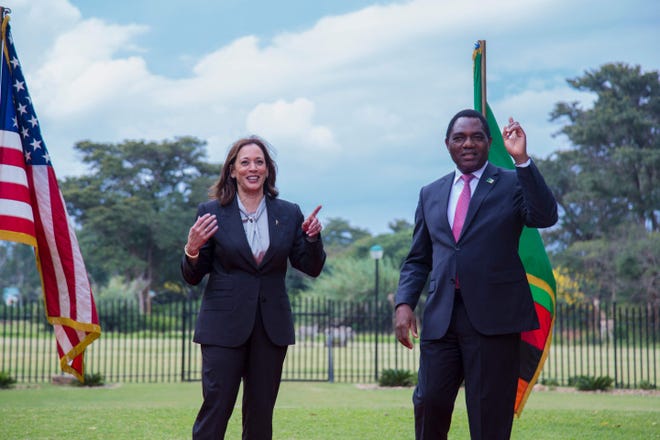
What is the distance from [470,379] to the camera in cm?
447

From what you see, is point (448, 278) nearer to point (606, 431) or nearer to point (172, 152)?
point (606, 431)

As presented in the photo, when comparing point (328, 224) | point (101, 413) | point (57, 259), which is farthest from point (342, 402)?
point (328, 224)

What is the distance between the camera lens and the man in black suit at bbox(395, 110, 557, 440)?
444 cm

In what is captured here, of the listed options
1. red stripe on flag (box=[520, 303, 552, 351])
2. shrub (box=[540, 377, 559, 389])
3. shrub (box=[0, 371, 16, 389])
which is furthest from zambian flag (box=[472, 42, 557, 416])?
shrub (box=[0, 371, 16, 389])

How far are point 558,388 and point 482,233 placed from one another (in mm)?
13681

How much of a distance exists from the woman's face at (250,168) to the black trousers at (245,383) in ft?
2.57

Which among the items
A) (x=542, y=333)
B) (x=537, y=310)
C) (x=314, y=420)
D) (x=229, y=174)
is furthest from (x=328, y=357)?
(x=229, y=174)

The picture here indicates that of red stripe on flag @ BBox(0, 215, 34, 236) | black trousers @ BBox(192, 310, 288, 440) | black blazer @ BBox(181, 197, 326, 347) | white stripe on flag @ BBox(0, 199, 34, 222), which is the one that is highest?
white stripe on flag @ BBox(0, 199, 34, 222)

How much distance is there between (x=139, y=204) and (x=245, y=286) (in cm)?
5296

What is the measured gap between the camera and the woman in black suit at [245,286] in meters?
4.80

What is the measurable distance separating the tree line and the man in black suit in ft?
106

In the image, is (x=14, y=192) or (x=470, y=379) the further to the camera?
(x=14, y=192)

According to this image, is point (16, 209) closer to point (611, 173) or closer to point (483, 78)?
point (483, 78)

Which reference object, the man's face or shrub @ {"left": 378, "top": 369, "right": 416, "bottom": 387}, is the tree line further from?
the man's face
